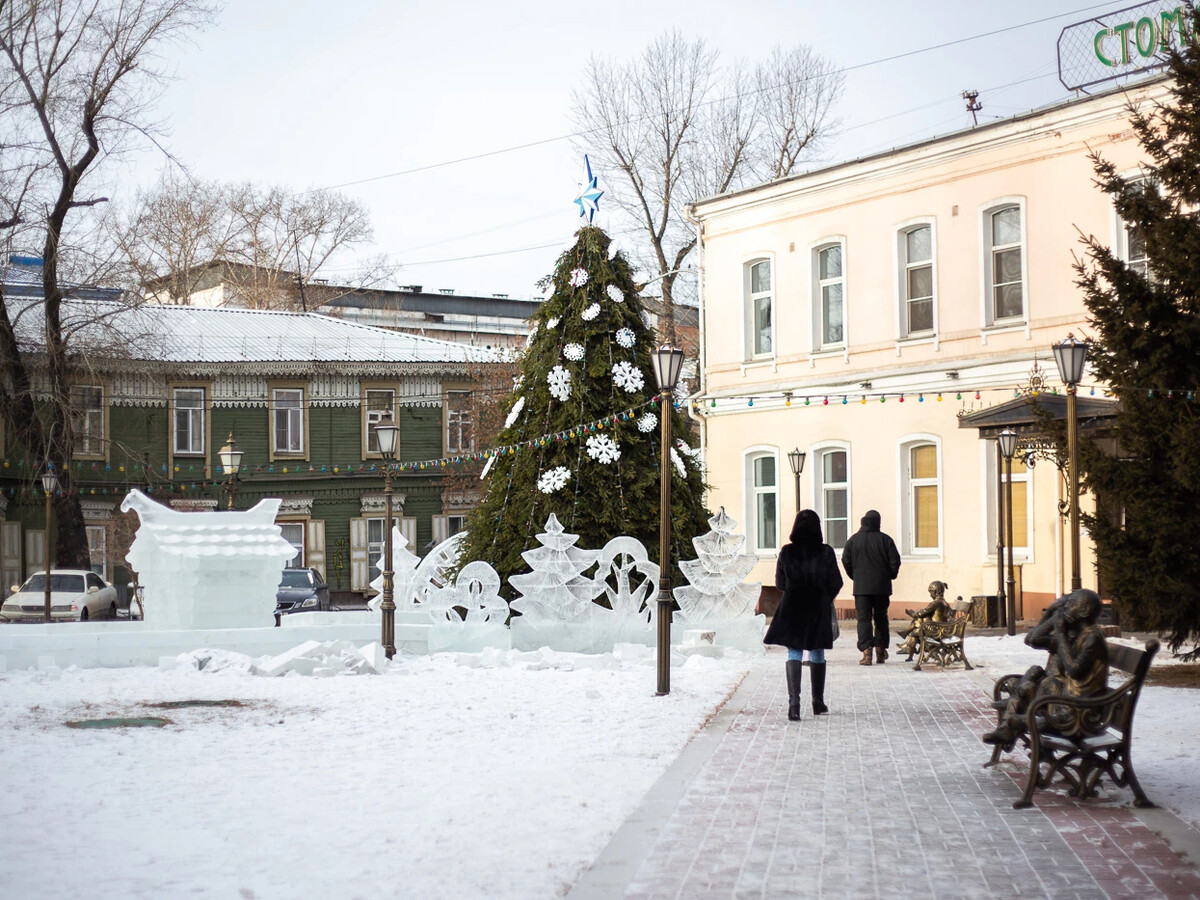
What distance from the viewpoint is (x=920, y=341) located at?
27.1m

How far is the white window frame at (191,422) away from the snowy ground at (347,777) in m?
30.0

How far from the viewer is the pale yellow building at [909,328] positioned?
2458 centimetres

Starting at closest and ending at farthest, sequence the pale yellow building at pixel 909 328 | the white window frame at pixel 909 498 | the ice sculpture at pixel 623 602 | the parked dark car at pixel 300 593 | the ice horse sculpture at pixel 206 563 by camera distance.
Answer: the ice horse sculpture at pixel 206 563 < the ice sculpture at pixel 623 602 < the pale yellow building at pixel 909 328 < the white window frame at pixel 909 498 < the parked dark car at pixel 300 593

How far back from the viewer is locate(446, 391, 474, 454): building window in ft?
156

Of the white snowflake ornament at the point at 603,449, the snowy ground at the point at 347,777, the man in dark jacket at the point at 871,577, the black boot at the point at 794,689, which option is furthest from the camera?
the white snowflake ornament at the point at 603,449

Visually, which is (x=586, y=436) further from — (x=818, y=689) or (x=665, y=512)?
(x=818, y=689)

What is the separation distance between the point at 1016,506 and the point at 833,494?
458 cm

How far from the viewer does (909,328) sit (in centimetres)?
2761

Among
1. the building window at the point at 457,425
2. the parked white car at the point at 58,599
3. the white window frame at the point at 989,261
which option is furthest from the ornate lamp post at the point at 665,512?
the building window at the point at 457,425

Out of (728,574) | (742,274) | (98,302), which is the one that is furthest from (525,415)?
(98,302)

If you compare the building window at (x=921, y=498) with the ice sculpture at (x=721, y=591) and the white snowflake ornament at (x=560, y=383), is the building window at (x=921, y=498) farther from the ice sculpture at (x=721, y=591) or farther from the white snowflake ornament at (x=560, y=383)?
the white snowflake ornament at (x=560, y=383)

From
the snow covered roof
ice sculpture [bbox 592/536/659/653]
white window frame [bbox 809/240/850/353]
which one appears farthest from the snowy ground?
the snow covered roof

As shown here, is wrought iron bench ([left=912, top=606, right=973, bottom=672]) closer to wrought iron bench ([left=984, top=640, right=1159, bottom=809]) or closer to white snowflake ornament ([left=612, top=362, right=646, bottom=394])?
white snowflake ornament ([left=612, top=362, right=646, bottom=394])

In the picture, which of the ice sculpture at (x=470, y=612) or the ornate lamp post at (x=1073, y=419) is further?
the ice sculpture at (x=470, y=612)
